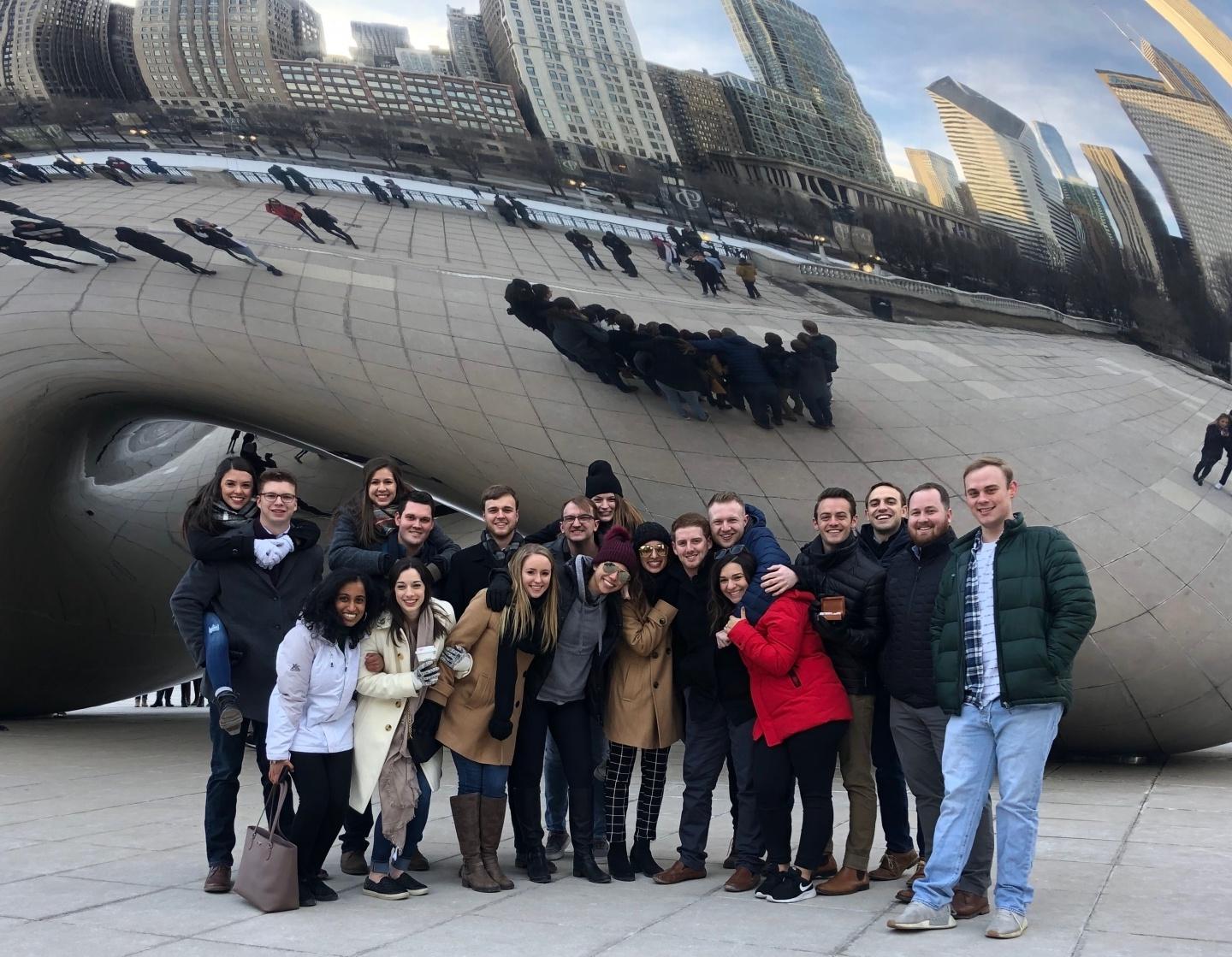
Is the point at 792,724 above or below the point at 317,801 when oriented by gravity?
above

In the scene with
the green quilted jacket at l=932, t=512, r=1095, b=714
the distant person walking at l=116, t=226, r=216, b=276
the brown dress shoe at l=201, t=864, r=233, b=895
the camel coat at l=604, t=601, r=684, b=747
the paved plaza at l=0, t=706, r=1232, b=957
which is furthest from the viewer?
the distant person walking at l=116, t=226, r=216, b=276

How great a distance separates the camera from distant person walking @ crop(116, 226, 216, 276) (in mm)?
6246

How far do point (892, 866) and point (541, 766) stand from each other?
126cm

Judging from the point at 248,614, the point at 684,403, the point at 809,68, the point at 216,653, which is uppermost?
the point at 809,68

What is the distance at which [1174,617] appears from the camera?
5.66 meters

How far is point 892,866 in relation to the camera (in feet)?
13.5

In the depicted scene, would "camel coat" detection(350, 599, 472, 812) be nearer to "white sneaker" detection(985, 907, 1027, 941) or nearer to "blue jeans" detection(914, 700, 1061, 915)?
"blue jeans" detection(914, 700, 1061, 915)

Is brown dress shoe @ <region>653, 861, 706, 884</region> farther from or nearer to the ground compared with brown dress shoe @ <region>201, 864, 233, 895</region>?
nearer to the ground

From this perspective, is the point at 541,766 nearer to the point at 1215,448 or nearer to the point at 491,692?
the point at 491,692

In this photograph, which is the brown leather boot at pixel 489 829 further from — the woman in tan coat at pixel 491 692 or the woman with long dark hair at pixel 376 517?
the woman with long dark hair at pixel 376 517

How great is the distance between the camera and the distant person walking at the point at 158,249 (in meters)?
6.25

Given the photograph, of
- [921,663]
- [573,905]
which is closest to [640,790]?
[573,905]

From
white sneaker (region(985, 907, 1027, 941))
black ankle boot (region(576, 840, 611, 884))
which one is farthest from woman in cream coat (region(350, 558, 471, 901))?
white sneaker (region(985, 907, 1027, 941))

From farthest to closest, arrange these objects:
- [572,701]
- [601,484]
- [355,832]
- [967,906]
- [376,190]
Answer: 1. [376,190]
2. [601,484]
3. [355,832]
4. [572,701]
5. [967,906]
